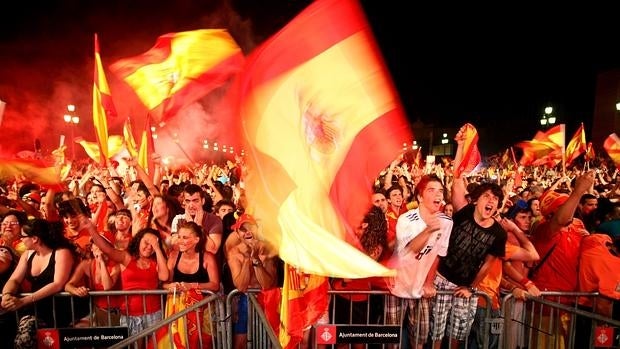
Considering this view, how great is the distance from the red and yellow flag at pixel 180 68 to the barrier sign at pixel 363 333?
4112 millimetres

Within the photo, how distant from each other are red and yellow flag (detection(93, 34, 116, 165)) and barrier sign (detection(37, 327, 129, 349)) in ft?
11.8

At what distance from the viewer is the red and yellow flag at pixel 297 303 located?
409 centimetres

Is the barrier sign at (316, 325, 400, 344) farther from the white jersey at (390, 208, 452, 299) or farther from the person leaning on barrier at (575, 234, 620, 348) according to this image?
the person leaning on barrier at (575, 234, 620, 348)

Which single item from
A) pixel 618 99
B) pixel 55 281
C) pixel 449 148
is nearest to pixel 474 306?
pixel 55 281

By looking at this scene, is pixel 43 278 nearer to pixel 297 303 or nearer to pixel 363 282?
pixel 297 303

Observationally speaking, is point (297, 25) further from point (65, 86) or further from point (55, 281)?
point (65, 86)

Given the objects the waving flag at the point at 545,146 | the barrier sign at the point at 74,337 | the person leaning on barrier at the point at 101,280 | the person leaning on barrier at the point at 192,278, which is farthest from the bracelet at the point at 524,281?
the waving flag at the point at 545,146

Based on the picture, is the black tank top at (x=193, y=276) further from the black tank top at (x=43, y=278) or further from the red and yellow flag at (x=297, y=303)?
the black tank top at (x=43, y=278)

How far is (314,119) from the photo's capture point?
332 cm

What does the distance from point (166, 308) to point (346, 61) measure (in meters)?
3.14

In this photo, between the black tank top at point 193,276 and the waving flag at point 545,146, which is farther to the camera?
the waving flag at point 545,146

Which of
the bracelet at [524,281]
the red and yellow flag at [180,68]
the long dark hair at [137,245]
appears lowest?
the bracelet at [524,281]

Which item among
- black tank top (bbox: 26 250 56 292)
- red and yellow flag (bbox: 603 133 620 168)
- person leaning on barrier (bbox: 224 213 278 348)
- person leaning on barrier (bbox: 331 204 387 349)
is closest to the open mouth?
person leaning on barrier (bbox: 331 204 387 349)

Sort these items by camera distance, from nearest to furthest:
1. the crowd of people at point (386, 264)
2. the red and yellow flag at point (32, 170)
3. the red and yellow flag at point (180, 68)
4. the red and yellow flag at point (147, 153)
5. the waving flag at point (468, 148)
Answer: the crowd of people at point (386, 264), the waving flag at point (468, 148), the red and yellow flag at point (180, 68), the red and yellow flag at point (32, 170), the red and yellow flag at point (147, 153)
